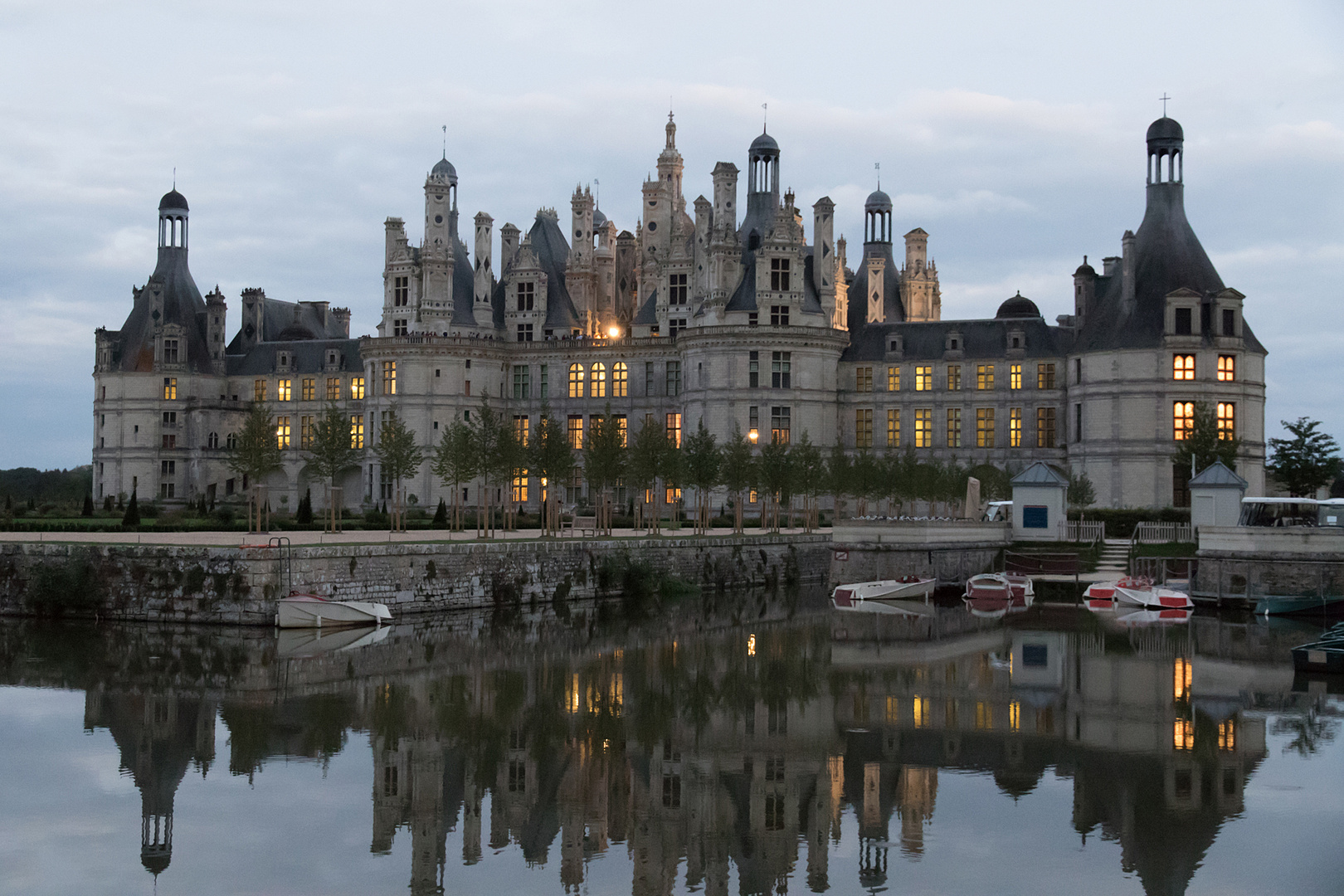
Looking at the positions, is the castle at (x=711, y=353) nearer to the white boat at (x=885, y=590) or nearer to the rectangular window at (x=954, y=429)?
the rectangular window at (x=954, y=429)

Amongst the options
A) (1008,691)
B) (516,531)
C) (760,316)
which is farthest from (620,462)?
(1008,691)

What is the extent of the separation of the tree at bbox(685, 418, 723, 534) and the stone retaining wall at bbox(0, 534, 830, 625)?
11.6 metres

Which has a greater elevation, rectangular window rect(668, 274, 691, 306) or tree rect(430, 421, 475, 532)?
rectangular window rect(668, 274, 691, 306)

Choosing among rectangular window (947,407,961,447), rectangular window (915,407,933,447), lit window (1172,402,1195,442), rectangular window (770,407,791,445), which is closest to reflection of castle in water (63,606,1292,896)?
lit window (1172,402,1195,442)

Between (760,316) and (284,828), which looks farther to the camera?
(760,316)

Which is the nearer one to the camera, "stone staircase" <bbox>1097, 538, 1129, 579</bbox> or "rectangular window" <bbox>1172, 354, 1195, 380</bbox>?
"stone staircase" <bbox>1097, 538, 1129, 579</bbox>

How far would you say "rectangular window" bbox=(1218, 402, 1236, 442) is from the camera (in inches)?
2442

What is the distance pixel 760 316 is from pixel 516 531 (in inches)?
816

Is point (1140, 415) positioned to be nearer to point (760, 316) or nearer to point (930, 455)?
point (930, 455)

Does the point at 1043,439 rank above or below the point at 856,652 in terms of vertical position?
above

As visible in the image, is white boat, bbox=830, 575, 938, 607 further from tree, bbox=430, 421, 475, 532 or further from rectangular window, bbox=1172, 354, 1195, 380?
rectangular window, bbox=1172, 354, 1195, 380

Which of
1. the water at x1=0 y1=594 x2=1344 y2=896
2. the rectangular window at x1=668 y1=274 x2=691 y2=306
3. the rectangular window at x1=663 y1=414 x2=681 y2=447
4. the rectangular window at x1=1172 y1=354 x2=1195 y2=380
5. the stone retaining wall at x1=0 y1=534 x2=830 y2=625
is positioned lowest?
the water at x1=0 y1=594 x2=1344 y2=896

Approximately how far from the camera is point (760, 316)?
68938mm

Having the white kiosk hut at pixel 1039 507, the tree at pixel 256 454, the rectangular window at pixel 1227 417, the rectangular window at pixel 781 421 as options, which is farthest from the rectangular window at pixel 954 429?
the tree at pixel 256 454
